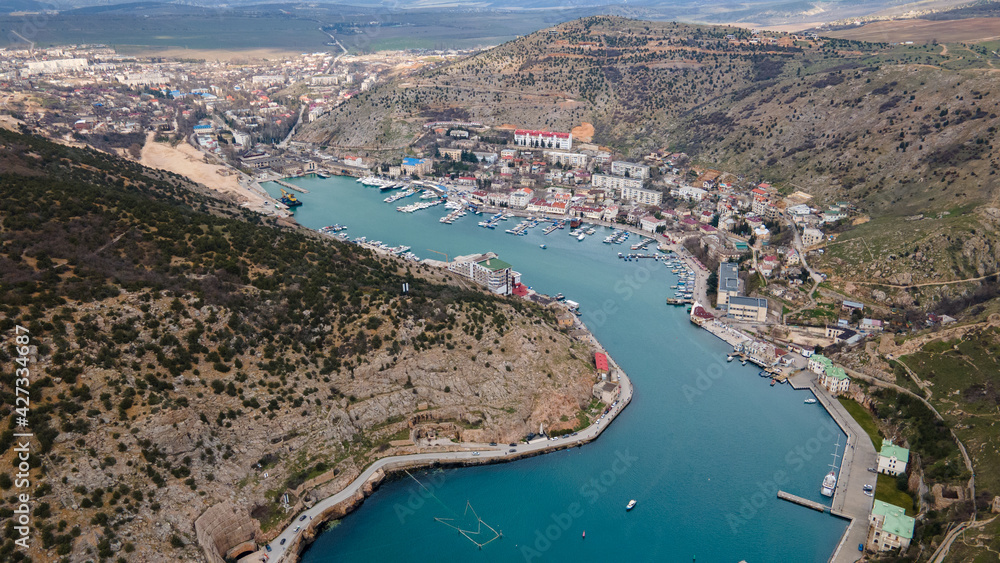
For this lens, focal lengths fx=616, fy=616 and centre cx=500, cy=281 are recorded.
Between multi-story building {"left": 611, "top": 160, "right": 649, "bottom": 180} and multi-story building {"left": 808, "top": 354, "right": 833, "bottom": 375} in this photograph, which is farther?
multi-story building {"left": 611, "top": 160, "right": 649, "bottom": 180}

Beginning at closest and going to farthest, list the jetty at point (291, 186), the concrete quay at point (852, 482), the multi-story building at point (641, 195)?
the concrete quay at point (852, 482) → the multi-story building at point (641, 195) → the jetty at point (291, 186)

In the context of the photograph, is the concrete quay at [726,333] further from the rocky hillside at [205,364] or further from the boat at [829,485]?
the boat at [829,485]

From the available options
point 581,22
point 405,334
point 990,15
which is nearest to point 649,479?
point 405,334

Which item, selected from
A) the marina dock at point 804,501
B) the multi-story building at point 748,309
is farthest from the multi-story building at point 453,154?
the marina dock at point 804,501

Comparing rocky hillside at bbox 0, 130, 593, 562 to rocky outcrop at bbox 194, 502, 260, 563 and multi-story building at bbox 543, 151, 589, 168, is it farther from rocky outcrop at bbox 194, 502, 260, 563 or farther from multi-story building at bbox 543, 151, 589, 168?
multi-story building at bbox 543, 151, 589, 168

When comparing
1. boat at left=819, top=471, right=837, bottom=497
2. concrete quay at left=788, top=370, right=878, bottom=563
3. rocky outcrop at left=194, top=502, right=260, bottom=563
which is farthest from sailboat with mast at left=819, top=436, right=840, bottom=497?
rocky outcrop at left=194, top=502, right=260, bottom=563

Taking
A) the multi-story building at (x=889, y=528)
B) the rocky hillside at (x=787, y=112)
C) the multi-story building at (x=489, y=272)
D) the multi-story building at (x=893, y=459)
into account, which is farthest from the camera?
the rocky hillside at (x=787, y=112)

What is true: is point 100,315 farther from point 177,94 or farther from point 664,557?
point 177,94
